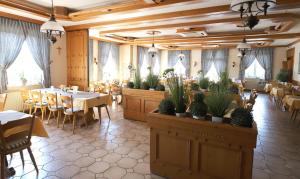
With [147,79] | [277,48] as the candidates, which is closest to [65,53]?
[147,79]

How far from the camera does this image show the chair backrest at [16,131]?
2.42m

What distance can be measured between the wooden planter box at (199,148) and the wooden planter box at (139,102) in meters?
2.38

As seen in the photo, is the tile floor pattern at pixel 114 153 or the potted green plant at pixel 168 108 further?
the tile floor pattern at pixel 114 153

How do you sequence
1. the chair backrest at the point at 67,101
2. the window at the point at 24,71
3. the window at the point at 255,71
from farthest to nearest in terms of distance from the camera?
the window at the point at 255,71
the window at the point at 24,71
the chair backrest at the point at 67,101

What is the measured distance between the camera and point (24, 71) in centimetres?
626

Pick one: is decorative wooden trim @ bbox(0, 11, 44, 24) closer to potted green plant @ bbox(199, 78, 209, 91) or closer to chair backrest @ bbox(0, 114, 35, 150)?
chair backrest @ bbox(0, 114, 35, 150)

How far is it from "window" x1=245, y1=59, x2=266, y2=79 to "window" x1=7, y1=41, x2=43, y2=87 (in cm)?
1211

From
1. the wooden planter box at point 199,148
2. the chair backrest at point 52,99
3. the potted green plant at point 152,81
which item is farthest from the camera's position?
the potted green plant at point 152,81

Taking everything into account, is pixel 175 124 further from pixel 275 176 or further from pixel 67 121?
pixel 67 121

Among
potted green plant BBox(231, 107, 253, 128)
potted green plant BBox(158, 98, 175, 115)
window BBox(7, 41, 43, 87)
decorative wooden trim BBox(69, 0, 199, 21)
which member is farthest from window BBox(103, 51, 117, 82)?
potted green plant BBox(231, 107, 253, 128)

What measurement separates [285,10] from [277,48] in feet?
28.3

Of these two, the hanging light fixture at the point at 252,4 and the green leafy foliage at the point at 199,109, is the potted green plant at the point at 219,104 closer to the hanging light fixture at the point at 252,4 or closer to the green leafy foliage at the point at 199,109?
the green leafy foliage at the point at 199,109

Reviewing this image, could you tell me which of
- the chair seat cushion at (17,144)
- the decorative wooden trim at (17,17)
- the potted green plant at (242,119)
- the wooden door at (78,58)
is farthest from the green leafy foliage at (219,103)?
the decorative wooden trim at (17,17)

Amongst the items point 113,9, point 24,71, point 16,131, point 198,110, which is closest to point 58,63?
point 24,71
